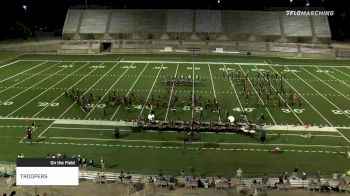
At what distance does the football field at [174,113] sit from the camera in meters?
24.8

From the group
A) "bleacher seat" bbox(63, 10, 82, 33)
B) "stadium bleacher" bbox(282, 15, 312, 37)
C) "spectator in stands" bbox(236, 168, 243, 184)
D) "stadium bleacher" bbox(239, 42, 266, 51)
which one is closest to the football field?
"spectator in stands" bbox(236, 168, 243, 184)

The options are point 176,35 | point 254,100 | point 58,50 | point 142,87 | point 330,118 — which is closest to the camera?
point 330,118

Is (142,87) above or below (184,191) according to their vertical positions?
above

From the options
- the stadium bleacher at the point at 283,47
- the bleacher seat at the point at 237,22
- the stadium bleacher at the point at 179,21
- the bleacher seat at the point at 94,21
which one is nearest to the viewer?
the stadium bleacher at the point at 283,47

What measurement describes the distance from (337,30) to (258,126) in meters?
59.2

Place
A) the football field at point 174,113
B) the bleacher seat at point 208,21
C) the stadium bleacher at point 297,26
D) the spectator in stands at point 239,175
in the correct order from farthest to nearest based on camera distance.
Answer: the bleacher seat at point 208,21
the stadium bleacher at point 297,26
the football field at point 174,113
the spectator in stands at point 239,175

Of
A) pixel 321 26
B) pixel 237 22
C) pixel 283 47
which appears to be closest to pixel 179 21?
pixel 237 22

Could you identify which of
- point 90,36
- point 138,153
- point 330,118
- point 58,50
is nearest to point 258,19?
point 90,36

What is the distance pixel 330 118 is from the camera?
3253cm

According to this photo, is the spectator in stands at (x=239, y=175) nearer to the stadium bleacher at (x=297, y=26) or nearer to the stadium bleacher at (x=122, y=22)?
the stadium bleacher at (x=297, y=26)

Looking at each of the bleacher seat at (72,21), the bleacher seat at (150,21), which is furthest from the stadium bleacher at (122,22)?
the bleacher seat at (72,21)

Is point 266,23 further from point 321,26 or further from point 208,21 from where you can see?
point 208,21

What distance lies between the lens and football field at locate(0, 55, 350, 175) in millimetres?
24844

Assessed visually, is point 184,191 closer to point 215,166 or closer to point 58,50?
point 215,166
